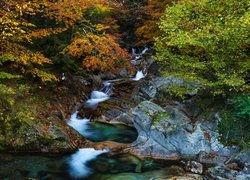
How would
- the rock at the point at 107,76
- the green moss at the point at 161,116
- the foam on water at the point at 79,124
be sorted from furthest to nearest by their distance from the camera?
the rock at the point at 107,76 < the foam on water at the point at 79,124 < the green moss at the point at 161,116

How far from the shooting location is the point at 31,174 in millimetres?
9789

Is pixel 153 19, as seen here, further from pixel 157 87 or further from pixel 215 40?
pixel 215 40

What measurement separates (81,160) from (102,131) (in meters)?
3.06

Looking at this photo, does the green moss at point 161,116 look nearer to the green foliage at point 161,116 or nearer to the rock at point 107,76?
the green foliage at point 161,116

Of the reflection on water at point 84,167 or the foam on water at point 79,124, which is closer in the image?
the reflection on water at point 84,167

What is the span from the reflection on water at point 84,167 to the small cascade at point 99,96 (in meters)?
5.58

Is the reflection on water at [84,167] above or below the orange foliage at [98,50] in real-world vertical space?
below

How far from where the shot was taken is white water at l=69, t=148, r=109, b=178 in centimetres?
1045

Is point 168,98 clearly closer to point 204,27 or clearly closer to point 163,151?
point 163,151

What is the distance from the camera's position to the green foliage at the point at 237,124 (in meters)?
10.3

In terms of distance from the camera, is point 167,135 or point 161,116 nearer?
point 167,135

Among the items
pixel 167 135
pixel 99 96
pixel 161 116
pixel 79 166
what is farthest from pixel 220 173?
pixel 99 96

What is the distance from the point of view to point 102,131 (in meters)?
14.1

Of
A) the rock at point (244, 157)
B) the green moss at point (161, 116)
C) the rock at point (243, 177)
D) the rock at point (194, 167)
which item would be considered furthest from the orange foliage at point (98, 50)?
the rock at point (243, 177)
